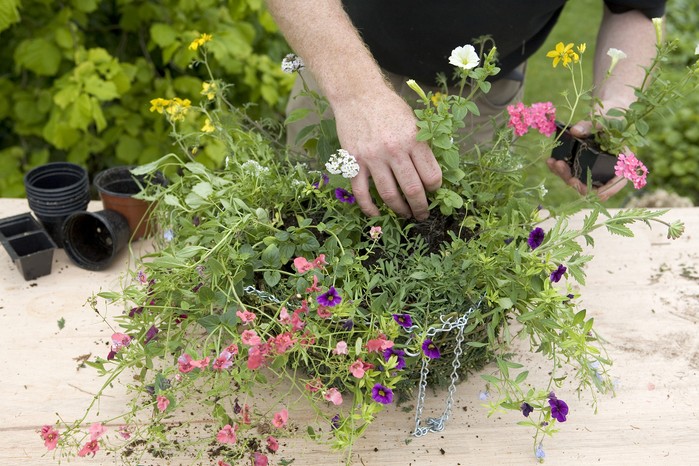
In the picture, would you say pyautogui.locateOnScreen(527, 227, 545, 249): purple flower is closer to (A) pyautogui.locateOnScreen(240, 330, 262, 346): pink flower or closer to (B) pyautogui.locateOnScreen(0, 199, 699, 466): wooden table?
(B) pyautogui.locateOnScreen(0, 199, 699, 466): wooden table

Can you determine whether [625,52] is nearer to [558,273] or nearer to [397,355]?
[558,273]

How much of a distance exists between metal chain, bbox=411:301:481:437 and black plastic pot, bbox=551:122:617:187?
1.37 ft

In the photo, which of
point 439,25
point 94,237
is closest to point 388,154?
point 439,25

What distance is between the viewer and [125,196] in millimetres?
1455

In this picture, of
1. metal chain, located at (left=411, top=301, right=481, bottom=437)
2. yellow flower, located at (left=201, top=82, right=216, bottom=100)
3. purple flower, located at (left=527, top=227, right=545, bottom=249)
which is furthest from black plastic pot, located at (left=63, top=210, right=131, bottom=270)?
purple flower, located at (left=527, top=227, right=545, bottom=249)

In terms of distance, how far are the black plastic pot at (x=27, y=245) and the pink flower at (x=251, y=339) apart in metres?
0.66

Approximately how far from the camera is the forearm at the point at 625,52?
1.53 metres

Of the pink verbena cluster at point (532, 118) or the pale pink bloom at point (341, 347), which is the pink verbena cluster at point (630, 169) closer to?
the pink verbena cluster at point (532, 118)

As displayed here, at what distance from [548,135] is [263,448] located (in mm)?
792

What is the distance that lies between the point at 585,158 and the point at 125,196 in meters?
0.95

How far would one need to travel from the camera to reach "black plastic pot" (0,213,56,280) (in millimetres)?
1395

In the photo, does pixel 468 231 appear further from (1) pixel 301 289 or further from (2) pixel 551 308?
(1) pixel 301 289

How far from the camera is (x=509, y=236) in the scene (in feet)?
3.57

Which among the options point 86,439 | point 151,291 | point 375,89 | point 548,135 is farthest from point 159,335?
point 548,135
